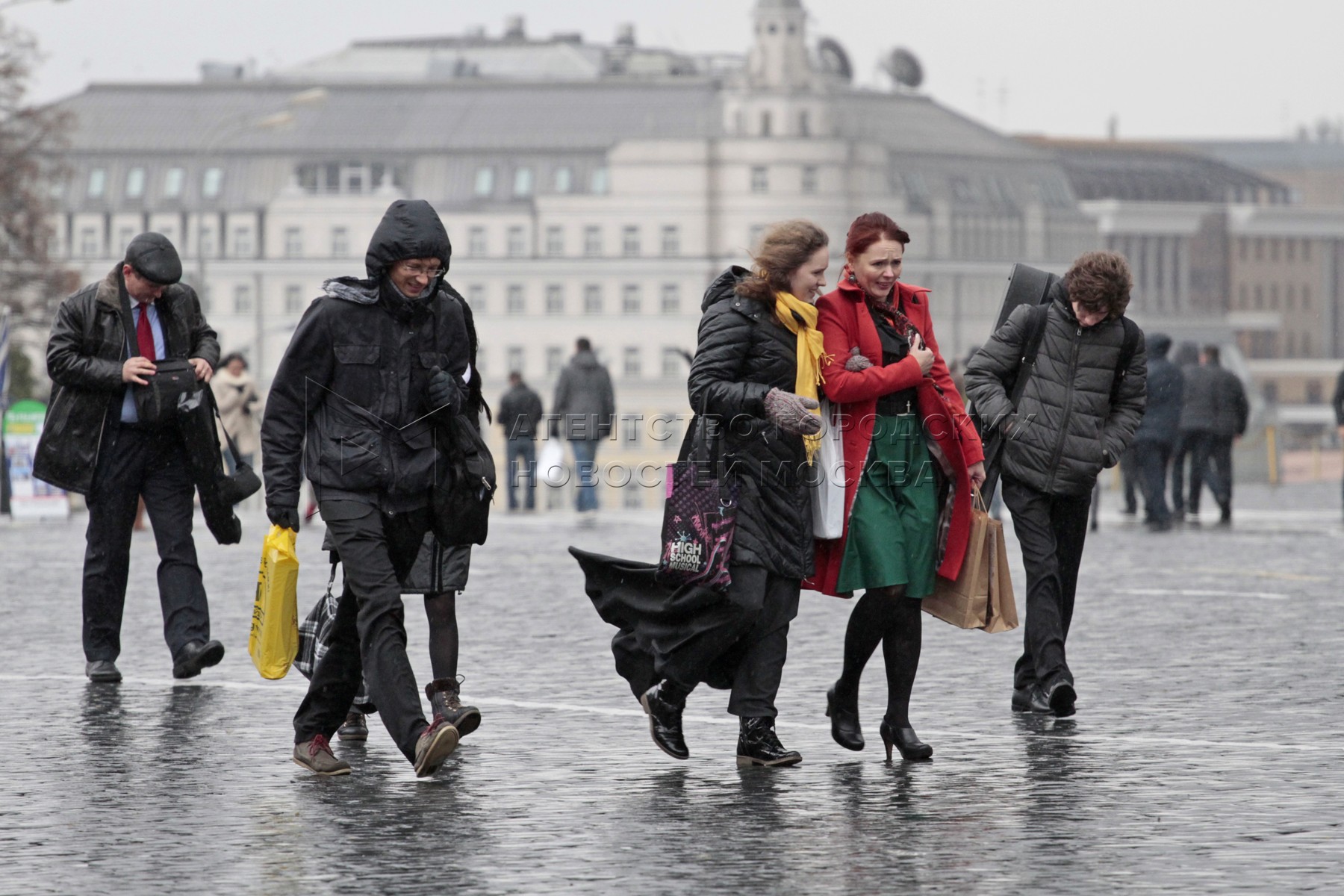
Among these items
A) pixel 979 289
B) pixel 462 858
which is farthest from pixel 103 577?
pixel 979 289

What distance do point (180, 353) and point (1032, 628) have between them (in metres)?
3.53

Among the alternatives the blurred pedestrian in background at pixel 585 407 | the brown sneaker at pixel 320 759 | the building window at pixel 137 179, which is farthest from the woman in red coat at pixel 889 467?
the building window at pixel 137 179

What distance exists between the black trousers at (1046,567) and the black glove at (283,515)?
9.02 feet

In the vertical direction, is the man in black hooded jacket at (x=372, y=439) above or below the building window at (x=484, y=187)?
below

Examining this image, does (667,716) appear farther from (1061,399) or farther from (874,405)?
(1061,399)

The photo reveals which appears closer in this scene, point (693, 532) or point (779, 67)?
point (693, 532)

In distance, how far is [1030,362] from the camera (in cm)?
1016

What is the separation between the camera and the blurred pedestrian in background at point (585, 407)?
90.1 ft

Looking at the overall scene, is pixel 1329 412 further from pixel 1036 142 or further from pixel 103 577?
pixel 103 577

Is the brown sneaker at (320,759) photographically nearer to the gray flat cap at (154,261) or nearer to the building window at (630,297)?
the gray flat cap at (154,261)

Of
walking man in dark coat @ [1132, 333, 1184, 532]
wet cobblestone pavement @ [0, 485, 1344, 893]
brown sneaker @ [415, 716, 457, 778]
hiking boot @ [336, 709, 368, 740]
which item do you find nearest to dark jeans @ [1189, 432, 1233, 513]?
walking man in dark coat @ [1132, 333, 1184, 532]

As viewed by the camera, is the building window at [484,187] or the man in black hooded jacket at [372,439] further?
the building window at [484,187]

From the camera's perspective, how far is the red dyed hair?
8648 millimetres

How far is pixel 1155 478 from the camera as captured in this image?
24.0 metres
